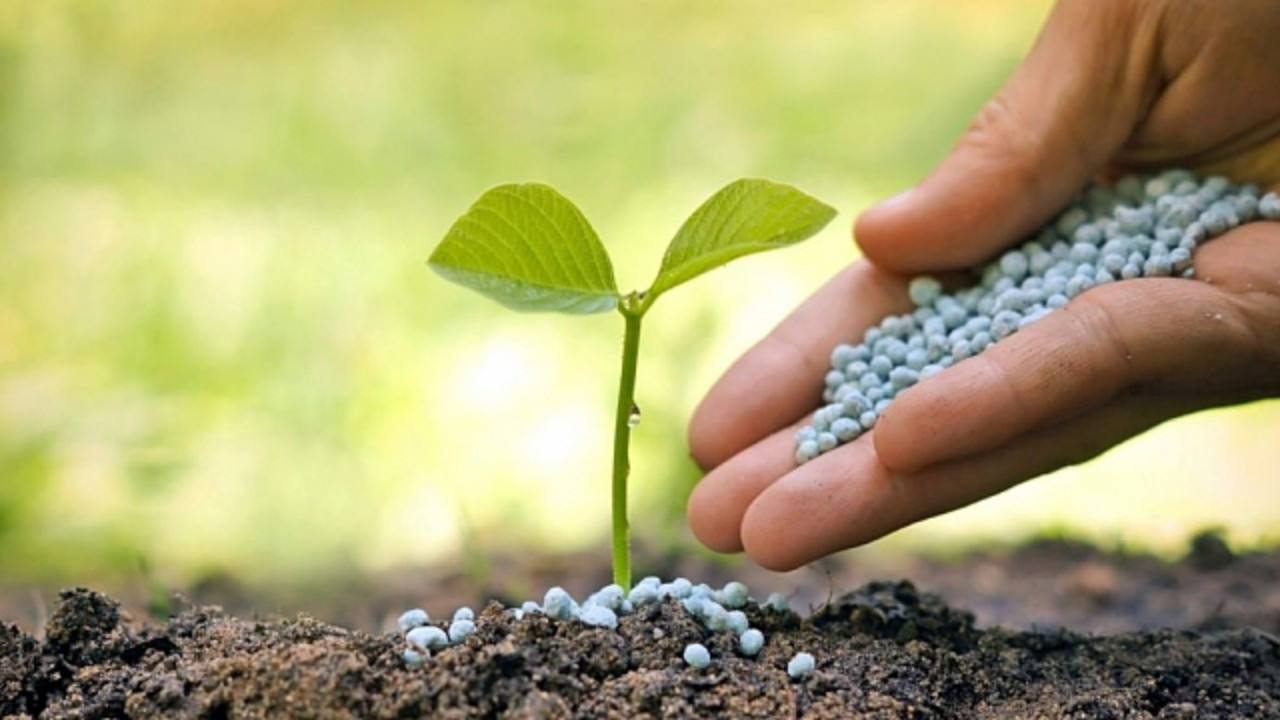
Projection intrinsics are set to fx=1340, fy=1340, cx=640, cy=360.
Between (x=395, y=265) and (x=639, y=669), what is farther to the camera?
(x=395, y=265)

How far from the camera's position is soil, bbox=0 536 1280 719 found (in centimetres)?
99

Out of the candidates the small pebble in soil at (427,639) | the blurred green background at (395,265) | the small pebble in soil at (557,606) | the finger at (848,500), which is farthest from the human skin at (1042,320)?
the blurred green background at (395,265)

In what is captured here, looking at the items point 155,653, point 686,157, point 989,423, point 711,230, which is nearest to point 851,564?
point 989,423

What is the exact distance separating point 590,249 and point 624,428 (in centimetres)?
16

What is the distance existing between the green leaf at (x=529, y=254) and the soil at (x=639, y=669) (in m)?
0.27

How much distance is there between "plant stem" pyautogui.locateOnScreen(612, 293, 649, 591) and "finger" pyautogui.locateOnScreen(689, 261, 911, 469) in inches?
11.6

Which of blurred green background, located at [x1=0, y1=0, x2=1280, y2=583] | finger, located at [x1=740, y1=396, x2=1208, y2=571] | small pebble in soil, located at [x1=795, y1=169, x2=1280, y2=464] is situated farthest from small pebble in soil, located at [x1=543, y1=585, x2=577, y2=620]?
blurred green background, located at [x1=0, y1=0, x2=1280, y2=583]

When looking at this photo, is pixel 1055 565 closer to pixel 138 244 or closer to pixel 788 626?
pixel 788 626

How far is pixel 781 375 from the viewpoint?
1480 millimetres

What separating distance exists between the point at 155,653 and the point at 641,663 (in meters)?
0.42

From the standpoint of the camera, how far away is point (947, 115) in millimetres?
3619

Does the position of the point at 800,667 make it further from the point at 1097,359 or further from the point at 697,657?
the point at 1097,359

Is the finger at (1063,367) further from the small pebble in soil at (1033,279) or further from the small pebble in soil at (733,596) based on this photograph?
the small pebble in soil at (733,596)

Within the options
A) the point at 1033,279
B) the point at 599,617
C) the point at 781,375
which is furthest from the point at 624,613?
the point at 1033,279
